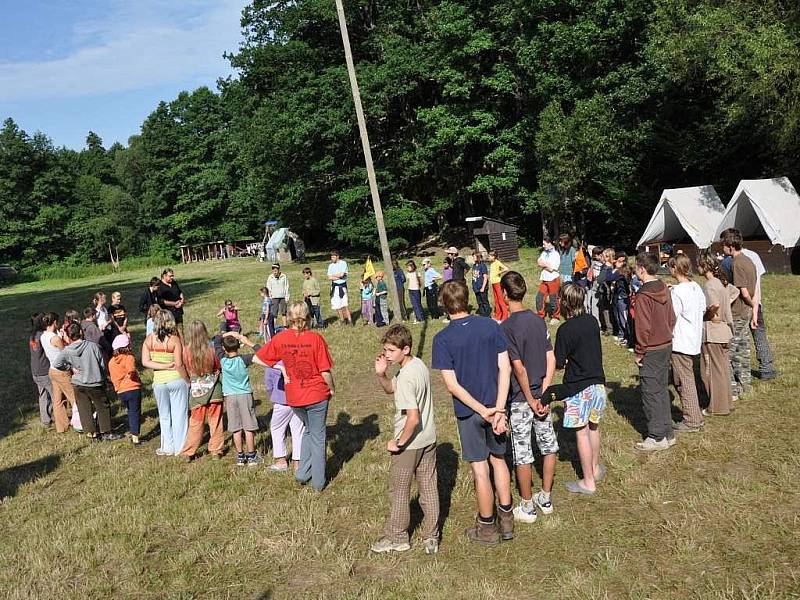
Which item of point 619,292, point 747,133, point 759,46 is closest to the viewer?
point 619,292

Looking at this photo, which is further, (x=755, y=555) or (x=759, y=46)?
(x=759, y=46)

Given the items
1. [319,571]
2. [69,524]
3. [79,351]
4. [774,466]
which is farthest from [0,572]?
[774,466]

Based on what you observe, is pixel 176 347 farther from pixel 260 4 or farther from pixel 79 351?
pixel 260 4

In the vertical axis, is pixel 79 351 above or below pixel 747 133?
below

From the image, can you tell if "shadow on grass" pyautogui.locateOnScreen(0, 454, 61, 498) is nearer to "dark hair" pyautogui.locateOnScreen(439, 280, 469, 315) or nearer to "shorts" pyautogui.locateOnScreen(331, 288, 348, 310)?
"dark hair" pyautogui.locateOnScreen(439, 280, 469, 315)

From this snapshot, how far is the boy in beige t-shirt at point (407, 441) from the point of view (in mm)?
4449

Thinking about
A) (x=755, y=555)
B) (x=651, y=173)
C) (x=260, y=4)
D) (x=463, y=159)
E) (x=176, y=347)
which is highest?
(x=260, y=4)

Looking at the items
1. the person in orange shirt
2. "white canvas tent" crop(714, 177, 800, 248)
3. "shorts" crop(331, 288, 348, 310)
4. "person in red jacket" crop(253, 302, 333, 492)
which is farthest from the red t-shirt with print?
"white canvas tent" crop(714, 177, 800, 248)

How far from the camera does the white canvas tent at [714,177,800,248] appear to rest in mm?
17516

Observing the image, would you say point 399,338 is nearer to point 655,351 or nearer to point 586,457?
point 586,457

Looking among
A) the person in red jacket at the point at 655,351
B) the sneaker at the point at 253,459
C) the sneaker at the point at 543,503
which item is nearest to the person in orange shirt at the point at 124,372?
the sneaker at the point at 253,459

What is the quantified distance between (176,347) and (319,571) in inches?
140

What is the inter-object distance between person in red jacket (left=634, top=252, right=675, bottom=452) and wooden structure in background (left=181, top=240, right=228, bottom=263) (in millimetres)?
59488

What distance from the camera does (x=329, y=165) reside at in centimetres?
3447
